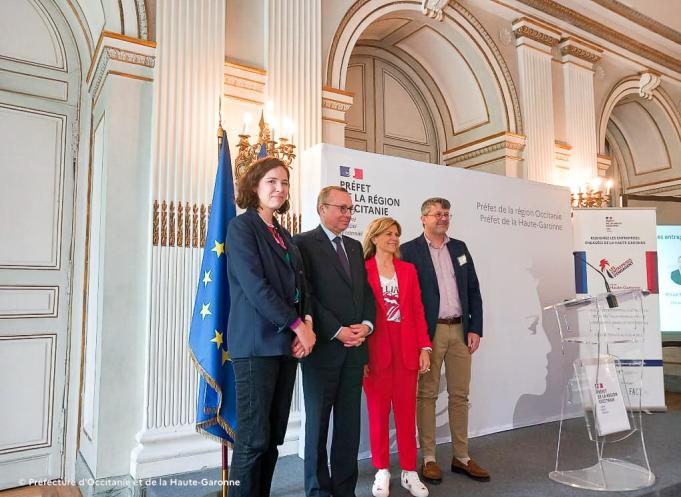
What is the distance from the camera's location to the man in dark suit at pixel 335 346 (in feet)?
6.98

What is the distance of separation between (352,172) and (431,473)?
1615mm

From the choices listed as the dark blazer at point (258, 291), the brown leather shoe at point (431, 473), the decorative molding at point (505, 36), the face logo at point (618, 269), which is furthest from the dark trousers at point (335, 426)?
the decorative molding at point (505, 36)

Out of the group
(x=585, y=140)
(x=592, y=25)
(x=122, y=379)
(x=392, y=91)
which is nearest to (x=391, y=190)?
(x=122, y=379)

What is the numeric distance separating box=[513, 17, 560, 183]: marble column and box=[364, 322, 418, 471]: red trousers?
2981mm

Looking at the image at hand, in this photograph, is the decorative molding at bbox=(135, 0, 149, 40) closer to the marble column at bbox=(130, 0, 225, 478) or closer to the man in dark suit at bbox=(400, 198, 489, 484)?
the marble column at bbox=(130, 0, 225, 478)

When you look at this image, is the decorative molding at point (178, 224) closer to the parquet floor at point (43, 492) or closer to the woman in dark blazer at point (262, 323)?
the woman in dark blazer at point (262, 323)

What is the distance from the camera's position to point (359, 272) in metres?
2.30

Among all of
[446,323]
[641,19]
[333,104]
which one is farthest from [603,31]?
[446,323]

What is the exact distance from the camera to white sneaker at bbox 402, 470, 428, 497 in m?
2.36

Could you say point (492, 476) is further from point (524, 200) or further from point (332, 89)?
point (332, 89)

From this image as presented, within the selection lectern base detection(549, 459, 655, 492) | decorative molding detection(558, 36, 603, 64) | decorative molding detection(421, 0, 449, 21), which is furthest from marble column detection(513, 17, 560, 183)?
lectern base detection(549, 459, 655, 492)

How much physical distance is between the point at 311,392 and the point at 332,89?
2.27m

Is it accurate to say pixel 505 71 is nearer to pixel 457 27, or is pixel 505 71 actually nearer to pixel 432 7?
pixel 457 27

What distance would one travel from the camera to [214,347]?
2.26 metres
